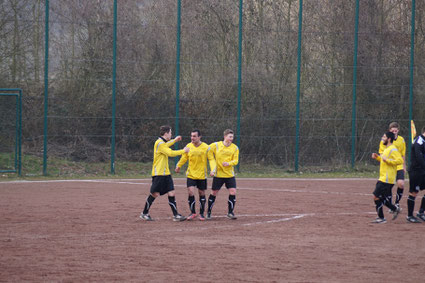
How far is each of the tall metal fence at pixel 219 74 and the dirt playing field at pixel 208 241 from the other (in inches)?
331

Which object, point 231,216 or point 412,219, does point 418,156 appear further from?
Result: point 231,216

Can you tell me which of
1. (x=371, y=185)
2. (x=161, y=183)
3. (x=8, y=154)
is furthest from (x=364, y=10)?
(x=161, y=183)

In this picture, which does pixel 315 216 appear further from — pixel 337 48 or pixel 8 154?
pixel 337 48

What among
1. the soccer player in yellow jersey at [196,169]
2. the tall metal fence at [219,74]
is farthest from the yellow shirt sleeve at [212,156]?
the tall metal fence at [219,74]

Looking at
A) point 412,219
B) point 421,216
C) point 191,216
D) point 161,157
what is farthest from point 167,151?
point 421,216

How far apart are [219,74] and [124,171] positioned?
5.71m

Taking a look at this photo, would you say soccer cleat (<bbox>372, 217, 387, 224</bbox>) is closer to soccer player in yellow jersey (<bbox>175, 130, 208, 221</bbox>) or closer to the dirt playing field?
the dirt playing field

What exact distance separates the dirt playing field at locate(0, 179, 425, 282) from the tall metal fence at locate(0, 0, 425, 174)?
840cm

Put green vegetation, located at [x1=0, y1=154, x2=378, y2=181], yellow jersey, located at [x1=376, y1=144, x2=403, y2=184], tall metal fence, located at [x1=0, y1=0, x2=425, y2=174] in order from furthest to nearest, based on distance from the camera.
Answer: tall metal fence, located at [x1=0, y1=0, x2=425, y2=174]
green vegetation, located at [x1=0, y1=154, x2=378, y2=181]
yellow jersey, located at [x1=376, y1=144, x2=403, y2=184]

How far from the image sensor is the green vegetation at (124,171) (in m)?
22.8

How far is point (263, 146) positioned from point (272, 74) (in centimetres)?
335

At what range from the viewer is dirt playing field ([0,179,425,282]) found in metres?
7.84

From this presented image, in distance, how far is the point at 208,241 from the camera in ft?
33.1

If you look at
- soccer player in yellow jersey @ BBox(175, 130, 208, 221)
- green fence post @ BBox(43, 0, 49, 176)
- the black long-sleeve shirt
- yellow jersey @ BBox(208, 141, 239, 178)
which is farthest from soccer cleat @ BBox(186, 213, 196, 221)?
green fence post @ BBox(43, 0, 49, 176)
